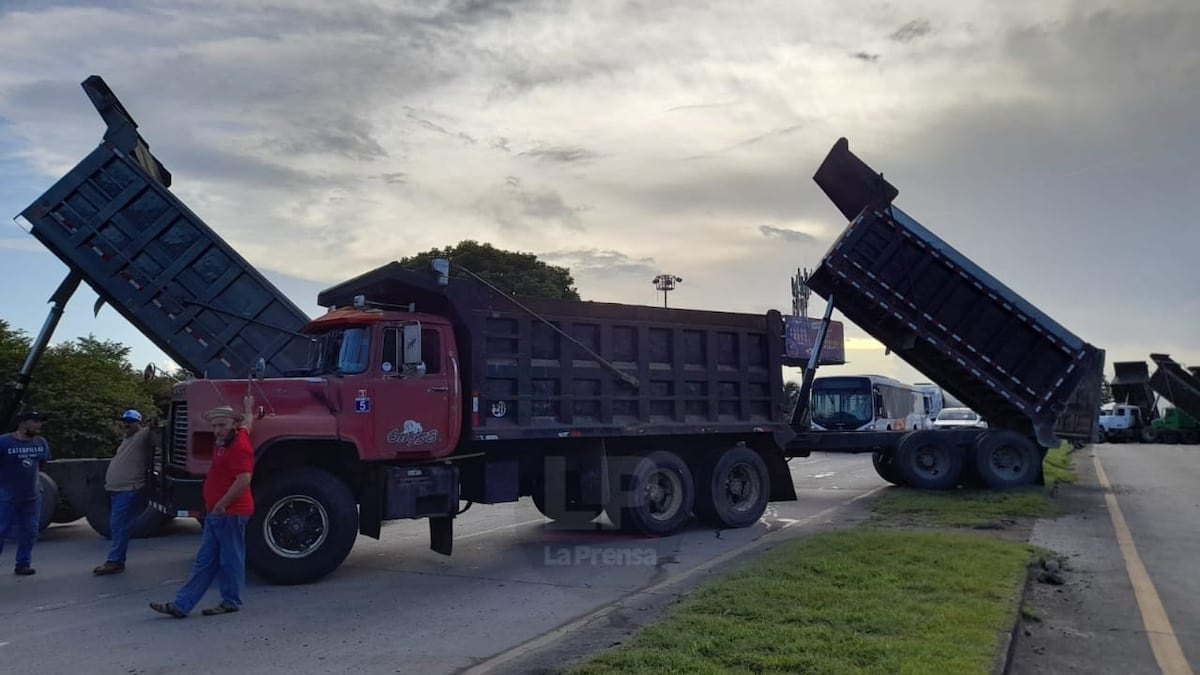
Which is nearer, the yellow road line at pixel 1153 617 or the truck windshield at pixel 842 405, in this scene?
the yellow road line at pixel 1153 617

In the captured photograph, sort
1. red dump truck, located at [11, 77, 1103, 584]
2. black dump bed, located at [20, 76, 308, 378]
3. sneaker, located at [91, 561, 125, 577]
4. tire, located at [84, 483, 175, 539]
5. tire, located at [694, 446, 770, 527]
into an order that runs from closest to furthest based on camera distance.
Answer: red dump truck, located at [11, 77, 1103, 584] < sneaker, located at [91, 561, 125, 577] < tire, located at [84, 483, 175, 539] < tire, located at [694, 446, 770, 527] < black dump bed, located at [20, 76, 308, 378]

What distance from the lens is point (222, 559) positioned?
7445 mm

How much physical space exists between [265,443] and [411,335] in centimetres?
180

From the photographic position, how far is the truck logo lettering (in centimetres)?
943

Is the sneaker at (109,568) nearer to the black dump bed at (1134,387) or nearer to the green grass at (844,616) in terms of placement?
the green grass at (844,616)

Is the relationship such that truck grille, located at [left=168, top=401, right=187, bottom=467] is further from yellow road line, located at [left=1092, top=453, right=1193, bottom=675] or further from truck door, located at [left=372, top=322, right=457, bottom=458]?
yellow road line, located at [left=1092, top=453, right=1193, bottom=675]

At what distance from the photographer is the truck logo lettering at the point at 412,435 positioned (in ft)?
30.9

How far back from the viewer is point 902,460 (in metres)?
16.9

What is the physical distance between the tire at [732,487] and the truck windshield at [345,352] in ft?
17.0

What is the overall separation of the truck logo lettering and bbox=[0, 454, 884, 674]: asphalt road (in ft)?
4.33

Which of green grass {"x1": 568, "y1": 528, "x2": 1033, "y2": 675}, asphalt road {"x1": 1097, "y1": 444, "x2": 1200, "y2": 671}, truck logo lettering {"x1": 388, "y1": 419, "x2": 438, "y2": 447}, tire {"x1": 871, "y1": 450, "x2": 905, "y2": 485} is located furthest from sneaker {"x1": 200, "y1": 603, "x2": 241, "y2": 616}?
tire {"x1": 871, "y1": 450, "x2": 905, "y2": 485}

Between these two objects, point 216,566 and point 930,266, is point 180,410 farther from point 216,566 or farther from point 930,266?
point 930,266

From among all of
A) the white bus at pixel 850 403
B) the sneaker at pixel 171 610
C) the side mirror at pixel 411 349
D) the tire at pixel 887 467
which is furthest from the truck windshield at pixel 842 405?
the sneaker at pixel 171 610

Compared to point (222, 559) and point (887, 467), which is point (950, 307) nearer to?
point (887, 467)
